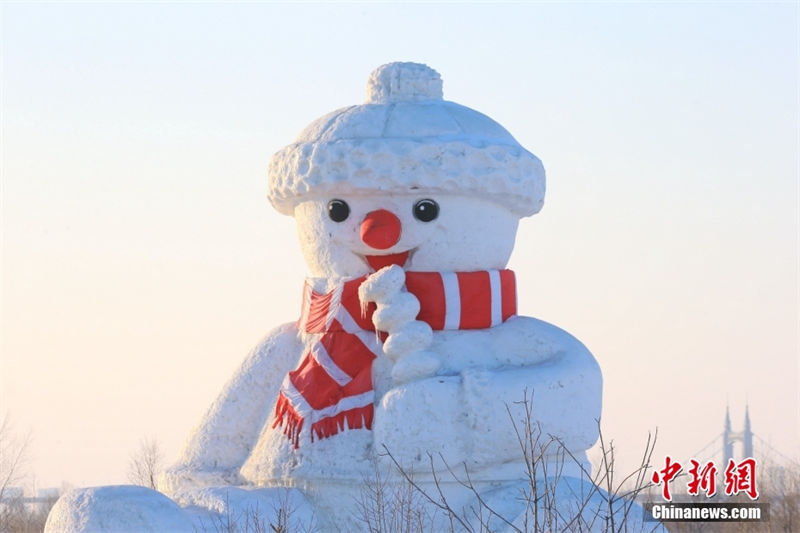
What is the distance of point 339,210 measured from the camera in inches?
373

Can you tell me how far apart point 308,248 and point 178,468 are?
1439mm

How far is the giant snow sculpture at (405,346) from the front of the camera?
9117 mm

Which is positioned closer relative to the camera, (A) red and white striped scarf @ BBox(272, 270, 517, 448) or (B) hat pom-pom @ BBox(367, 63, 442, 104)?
(A) red and white striped scarf @ BBox(272, 270, 517, 448)

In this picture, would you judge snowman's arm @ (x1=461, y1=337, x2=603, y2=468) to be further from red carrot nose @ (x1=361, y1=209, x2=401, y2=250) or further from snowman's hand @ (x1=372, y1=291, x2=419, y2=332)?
red carrot nose @ (x1=361, y1=209, x2=401, y2=250)

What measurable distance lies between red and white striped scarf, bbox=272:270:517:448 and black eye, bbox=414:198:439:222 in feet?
0.99

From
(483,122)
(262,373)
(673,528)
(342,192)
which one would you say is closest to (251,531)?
(262,373)

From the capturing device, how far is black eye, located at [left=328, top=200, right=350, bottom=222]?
31.1 feet

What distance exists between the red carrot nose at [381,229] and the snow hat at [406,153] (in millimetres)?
138

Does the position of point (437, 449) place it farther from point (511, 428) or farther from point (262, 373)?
point (262, 373)

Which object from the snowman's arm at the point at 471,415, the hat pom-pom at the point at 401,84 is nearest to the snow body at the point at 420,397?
the snowman's arm at the point at 471,415

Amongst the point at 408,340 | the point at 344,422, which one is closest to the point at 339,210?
the point at 408,340

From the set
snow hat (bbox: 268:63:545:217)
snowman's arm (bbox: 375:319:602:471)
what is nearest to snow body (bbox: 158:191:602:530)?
snowman's arm (bbox: 375:319:602:471)

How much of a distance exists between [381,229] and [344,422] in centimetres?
103

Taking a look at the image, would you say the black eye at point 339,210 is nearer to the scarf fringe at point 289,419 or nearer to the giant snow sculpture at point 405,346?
the giant snow sculpture at point 405,346
